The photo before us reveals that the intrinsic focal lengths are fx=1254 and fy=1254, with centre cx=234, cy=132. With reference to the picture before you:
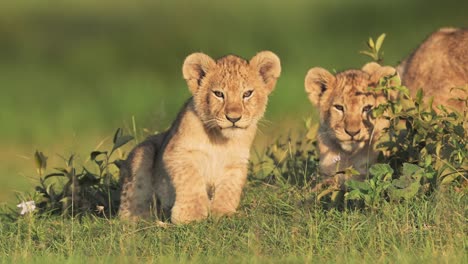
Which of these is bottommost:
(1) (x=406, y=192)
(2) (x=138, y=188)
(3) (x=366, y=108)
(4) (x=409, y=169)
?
(2) (x=138, y=188)

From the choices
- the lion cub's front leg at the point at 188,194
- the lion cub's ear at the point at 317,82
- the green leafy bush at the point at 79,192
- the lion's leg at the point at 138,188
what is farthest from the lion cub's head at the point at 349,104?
the green leafy bush at the point at 79,192

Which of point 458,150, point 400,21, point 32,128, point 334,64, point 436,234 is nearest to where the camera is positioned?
point 436,234

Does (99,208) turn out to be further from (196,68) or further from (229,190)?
(196,68)

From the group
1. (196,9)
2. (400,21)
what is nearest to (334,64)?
(400,21)

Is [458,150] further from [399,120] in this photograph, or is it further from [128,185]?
[128,185]

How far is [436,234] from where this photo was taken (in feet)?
25.9

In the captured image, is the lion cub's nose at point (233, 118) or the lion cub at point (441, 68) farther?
the lion cub at point (441, 68)

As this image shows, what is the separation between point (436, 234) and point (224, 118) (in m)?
1.68

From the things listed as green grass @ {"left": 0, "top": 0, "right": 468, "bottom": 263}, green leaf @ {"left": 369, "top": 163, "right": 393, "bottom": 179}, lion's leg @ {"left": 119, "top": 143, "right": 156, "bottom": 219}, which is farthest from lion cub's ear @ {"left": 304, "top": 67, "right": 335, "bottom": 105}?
lion's leg @ {"left": 119, "top": 143, "right": 156, "bottom": 219}

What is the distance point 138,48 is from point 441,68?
44.7 ft

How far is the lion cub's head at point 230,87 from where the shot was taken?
28.3 ft

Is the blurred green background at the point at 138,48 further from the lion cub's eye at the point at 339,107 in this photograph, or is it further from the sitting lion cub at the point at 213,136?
the lion cub's eye at the point at 339,107

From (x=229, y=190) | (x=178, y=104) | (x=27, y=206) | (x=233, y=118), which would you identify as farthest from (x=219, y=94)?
(x=178, y=104)

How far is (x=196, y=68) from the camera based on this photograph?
29.7 feet
